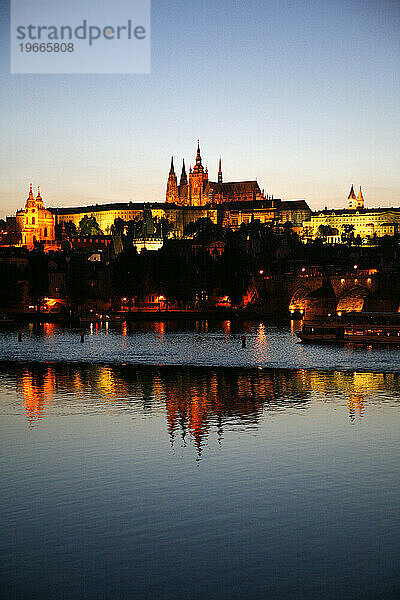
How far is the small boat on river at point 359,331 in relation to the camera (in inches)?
2773

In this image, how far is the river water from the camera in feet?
52.5

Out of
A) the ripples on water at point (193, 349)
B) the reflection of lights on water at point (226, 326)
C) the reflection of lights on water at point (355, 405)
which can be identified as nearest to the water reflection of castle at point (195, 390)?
the reflection of lights on water at point (355, 405)

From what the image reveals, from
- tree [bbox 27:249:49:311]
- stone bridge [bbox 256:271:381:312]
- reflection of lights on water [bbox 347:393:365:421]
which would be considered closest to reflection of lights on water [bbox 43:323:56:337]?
tree [bbox 27:249:49:311]

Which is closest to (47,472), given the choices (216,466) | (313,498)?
(216,466)

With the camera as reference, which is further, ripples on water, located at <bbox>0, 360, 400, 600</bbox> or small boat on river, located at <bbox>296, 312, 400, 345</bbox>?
small boat on river, located at <bbox>296, 312, 400, 345</bbox>

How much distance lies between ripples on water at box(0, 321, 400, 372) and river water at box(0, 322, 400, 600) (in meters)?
12.1

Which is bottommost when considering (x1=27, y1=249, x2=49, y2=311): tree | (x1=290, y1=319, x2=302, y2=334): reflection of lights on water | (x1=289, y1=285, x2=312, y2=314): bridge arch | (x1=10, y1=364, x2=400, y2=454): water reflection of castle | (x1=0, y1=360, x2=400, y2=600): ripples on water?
(x1=0, y1=360, x2=400, y2=600): ripples on water

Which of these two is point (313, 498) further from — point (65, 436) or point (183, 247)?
point (183, 247)

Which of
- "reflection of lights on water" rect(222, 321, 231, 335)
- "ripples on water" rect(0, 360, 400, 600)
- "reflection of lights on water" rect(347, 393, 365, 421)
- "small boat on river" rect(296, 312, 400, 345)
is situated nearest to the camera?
"ripples on water" rect(0, 360, 400, 600)

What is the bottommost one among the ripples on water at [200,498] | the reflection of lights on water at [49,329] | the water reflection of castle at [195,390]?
the ripples on water at [200,498]

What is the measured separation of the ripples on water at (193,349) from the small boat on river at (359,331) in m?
1.96

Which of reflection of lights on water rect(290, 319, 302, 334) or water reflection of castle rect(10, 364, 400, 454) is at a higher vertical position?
reflection of lights on water rect(290, 319, 302, 334)

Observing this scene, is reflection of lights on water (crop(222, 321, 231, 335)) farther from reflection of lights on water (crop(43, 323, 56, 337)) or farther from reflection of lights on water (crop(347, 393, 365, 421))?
reflection of lights on water (crop(347, 393, 365, 421))

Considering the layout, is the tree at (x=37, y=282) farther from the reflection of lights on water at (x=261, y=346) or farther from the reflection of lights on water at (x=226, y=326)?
the reflection of lights on water at (x=261, y=346)
